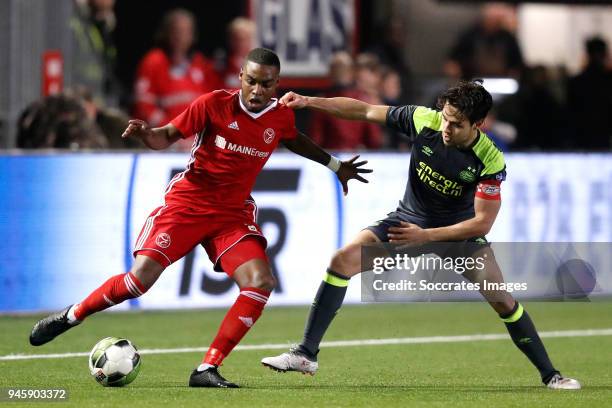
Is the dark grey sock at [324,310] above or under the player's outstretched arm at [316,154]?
under

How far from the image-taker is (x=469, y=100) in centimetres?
800

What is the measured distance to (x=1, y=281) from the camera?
1193 cm

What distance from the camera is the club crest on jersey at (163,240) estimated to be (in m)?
8.34

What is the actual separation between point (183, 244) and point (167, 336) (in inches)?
115

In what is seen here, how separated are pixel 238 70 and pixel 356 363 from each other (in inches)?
246

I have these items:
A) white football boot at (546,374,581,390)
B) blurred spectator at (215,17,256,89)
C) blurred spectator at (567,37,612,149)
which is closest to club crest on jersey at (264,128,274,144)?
white football boot at (546,374,581,390)

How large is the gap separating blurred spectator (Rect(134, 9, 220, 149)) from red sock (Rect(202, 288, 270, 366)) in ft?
22.4

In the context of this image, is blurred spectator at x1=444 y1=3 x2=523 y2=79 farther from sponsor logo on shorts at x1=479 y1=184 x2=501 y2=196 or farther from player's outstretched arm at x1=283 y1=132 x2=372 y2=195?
sponsor logo on shorts at x1=479 y1=184 x2=501 y2=196

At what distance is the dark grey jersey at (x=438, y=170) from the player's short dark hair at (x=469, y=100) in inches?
8.9

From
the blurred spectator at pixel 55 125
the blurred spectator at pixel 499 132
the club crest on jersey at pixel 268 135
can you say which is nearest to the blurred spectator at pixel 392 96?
the blurred spectator at pixel 499 132

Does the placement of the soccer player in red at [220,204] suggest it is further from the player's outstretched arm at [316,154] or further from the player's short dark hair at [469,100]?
the player's short dark hair at [469,100]

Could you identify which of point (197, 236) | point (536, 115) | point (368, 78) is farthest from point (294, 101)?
point (536, 115)

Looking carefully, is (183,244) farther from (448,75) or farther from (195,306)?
(448,75)

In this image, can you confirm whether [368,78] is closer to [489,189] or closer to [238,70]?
[238,70]
